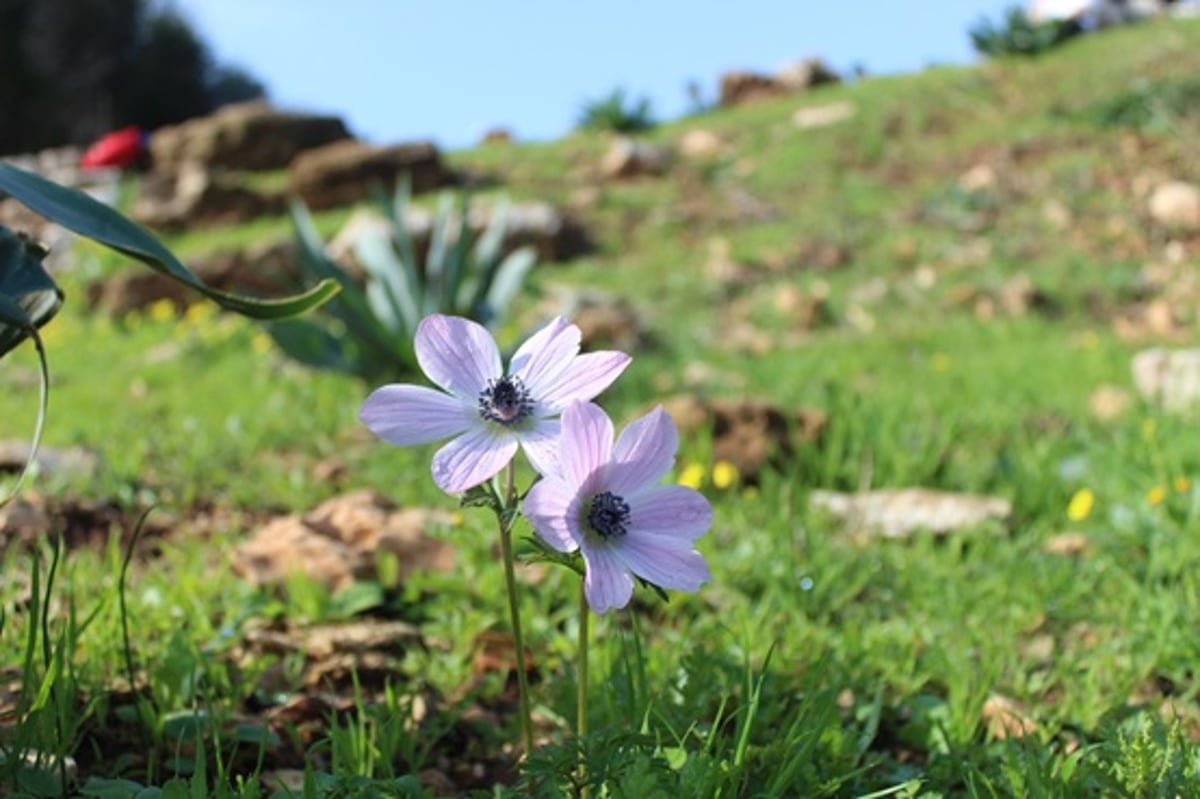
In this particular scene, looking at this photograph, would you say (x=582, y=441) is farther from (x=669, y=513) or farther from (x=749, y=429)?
(x=749, y=429)

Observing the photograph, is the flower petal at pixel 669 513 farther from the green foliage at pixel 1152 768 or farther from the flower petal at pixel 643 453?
the green foliage at pixel 1152 768

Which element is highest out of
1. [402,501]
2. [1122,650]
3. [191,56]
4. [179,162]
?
[191,56]

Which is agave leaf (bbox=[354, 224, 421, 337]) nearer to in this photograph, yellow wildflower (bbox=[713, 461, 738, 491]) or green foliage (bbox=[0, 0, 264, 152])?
yellow wildflower (bbox=[713, 461, 738, 491])

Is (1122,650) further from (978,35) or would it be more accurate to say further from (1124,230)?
(978,35)

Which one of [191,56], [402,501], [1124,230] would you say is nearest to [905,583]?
[402,501]

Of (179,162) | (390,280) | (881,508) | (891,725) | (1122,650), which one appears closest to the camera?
(891,725)

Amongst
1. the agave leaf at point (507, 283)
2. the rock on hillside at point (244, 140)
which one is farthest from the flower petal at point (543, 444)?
the rock on hillside at point (244, 140)

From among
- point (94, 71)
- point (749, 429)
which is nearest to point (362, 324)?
point (749, 429)

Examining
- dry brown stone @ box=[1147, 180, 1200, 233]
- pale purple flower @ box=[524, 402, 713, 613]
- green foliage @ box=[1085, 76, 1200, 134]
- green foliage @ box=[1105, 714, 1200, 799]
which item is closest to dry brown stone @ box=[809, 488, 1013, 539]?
green foliage @ box=[1105, 714, 1200, 799]
